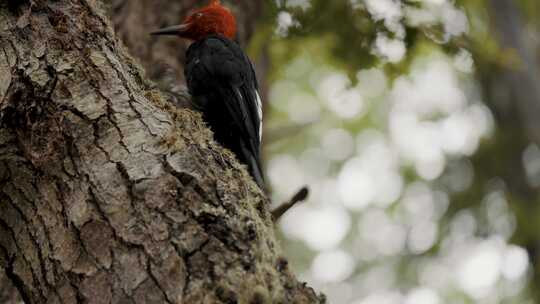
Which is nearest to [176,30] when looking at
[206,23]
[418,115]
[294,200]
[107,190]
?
[206,23]

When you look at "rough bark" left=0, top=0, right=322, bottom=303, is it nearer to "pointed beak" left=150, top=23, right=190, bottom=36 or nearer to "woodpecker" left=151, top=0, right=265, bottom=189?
"woodpecker" left=151, top=0, right=265, bottom=189

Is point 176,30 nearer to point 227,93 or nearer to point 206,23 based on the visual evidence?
point 206,23

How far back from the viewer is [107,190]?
1869 mm

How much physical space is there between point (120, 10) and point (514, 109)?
527 centimetres

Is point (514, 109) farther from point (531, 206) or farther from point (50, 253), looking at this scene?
point (50, 253)

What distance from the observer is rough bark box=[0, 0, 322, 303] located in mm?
1661

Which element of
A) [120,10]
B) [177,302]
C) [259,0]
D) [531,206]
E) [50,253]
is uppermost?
[531,206]

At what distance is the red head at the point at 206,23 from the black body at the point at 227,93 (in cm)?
21

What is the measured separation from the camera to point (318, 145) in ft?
39.6

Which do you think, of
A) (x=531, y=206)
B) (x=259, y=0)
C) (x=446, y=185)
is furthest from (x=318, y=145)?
(x=259, y=0)

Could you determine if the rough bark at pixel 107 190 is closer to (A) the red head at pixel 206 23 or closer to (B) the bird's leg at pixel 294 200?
(B) the bird's leg at pixel 294 200

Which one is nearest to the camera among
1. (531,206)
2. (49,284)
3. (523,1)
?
(49,284)

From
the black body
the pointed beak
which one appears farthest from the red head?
the black body

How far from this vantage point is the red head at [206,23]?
4.21 metres
